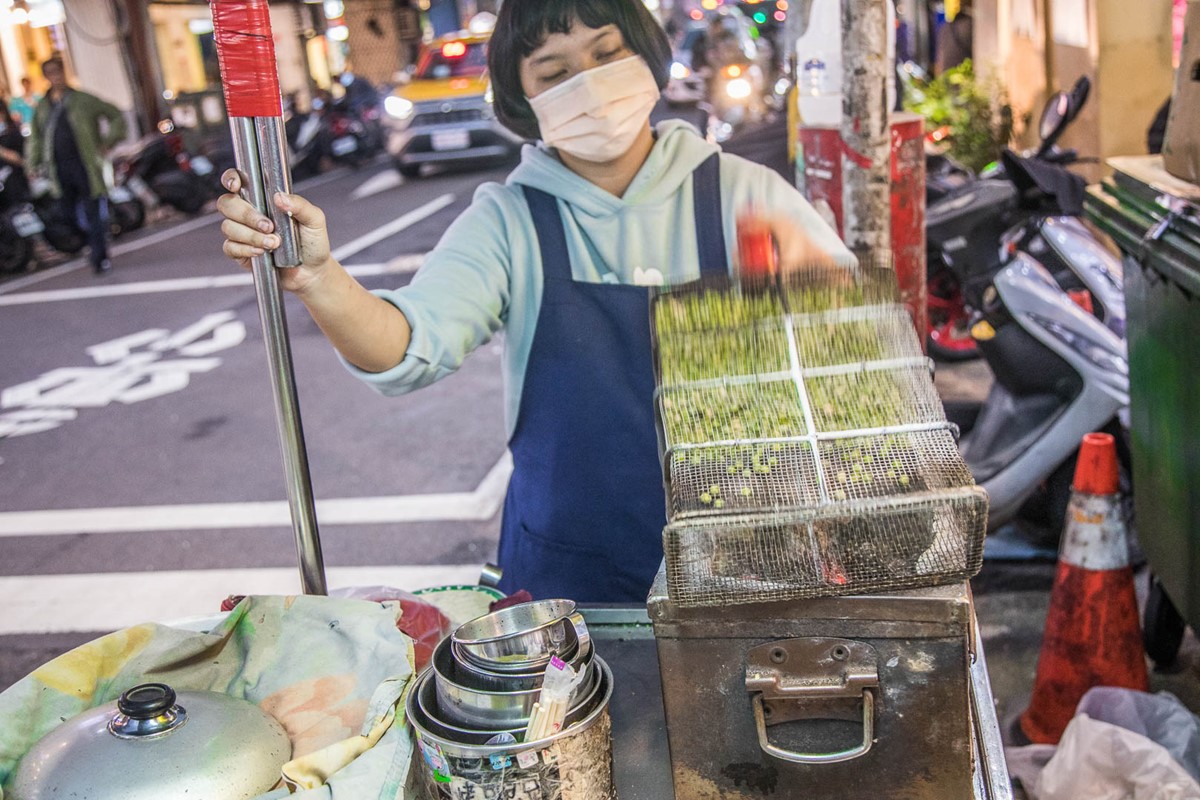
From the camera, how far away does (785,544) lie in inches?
62.4

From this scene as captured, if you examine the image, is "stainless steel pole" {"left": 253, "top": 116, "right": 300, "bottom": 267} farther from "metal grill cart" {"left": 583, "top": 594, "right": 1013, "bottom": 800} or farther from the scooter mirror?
the scooter mirror

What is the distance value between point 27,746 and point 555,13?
1631 millimetres

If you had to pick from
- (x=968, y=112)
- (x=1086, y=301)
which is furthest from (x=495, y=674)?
(x=968, y=112)

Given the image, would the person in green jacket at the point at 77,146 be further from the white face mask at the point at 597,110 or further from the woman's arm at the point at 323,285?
the woman's arm at the point at 323,285

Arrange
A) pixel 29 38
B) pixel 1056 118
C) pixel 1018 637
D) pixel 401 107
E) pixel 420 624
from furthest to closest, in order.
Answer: pixel 29 38, pixel 401 107, pixel 1056 118, pixel 1018 637, pixel 420 624

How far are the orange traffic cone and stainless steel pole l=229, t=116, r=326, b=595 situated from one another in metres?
2.49

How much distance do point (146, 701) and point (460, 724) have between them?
16.6 inches

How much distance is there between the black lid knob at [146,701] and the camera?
5.31ft

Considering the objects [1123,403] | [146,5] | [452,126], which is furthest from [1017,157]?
[146,5]

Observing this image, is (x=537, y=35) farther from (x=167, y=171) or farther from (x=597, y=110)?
(x=167, y=171)

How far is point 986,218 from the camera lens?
613 centimetres

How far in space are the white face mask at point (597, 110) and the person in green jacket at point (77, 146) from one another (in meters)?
11.0

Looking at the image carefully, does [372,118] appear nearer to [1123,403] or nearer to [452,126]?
[452,126]

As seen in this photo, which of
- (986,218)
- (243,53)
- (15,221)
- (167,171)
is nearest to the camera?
(243,53)
